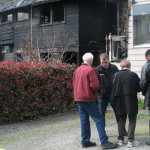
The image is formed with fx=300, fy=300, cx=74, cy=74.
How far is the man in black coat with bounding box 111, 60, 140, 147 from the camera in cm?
608

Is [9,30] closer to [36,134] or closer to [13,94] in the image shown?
[13,94]

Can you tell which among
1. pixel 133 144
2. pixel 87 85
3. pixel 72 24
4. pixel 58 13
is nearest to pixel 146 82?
pixel 87 85

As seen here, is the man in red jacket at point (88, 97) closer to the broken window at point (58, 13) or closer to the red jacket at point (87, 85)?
the red jacket at point (87, 85)

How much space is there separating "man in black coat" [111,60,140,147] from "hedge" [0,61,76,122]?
4072mm

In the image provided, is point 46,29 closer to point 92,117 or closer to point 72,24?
point 72,24

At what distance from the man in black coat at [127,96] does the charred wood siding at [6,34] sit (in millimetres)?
17850

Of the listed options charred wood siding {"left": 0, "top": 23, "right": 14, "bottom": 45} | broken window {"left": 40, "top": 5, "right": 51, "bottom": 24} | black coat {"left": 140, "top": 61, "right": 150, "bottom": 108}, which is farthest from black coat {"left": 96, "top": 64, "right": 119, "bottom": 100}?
charred wood siding {"left": 0, "top": 23, "right": 14, "bottom": 45}

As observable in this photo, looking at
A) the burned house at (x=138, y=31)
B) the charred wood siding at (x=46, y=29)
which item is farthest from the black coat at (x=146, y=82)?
the charred wood siding at (x=46, y=29)

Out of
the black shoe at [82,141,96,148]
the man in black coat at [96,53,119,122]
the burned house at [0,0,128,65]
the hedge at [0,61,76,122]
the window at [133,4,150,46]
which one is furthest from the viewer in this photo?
the burned house at [0,0,128,65]

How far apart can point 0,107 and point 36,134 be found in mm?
1962

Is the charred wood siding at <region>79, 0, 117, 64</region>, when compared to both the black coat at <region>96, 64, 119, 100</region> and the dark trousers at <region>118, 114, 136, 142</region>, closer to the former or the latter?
the black coat at <region>96, 64, 119, 100</region>

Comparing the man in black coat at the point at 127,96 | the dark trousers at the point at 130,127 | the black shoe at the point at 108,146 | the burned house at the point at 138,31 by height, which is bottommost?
the black shoe at the point at 108,146

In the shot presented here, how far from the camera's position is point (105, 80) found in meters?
6.70

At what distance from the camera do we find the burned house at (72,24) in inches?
720
